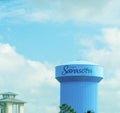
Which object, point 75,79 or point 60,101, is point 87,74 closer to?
point 75,79

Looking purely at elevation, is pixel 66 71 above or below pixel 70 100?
above

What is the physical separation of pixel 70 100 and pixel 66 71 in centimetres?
1247

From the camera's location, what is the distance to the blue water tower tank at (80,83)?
187 meters

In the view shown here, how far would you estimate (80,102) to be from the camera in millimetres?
188750

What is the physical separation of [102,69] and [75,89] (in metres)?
14.8

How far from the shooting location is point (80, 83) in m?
186

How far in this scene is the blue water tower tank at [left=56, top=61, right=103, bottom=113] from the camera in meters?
187

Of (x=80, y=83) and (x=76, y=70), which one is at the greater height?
(x=76, y=70)

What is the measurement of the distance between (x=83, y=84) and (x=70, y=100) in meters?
9.42

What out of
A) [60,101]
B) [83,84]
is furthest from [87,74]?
[60,101]

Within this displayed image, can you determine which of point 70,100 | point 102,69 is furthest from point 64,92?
point 102,69

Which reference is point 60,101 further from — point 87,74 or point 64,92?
point 87,74

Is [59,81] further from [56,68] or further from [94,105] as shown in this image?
[94,105]

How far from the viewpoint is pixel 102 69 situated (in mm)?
191750
